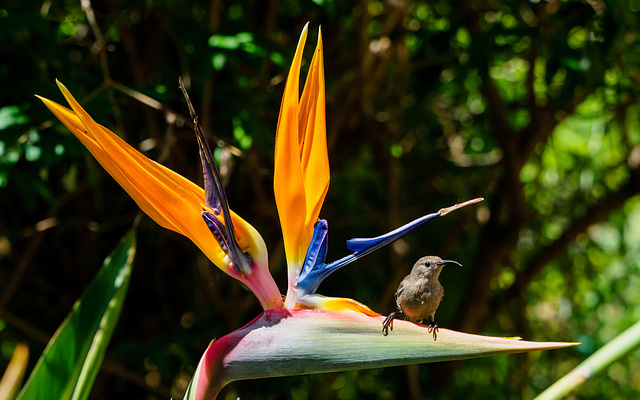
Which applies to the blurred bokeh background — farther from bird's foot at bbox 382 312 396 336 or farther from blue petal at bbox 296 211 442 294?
bird's foot at bbox 382 312 396 336

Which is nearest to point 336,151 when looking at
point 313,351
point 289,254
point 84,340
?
point 84,340

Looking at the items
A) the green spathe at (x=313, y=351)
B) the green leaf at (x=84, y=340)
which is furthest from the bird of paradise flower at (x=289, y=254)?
the green leaf at (x=84, y=340)

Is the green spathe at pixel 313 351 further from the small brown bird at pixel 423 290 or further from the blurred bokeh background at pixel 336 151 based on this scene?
the blurred bokeh background at pixel 336 151

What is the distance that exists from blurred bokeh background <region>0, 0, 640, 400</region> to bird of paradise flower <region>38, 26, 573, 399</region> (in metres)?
0.35

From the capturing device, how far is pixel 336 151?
1376 mm

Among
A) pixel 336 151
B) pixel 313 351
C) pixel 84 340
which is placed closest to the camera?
pixel 313 351

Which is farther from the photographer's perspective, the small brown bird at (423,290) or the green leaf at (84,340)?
the green leaf at (84,340)

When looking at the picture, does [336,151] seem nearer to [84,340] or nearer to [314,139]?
[84,340]

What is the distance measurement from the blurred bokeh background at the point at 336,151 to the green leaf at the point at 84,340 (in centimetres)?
19

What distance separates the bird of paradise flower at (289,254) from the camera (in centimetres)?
47

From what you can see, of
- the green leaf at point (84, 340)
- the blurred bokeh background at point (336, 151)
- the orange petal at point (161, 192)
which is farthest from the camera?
the blurred bokeh background at point (336, 151)

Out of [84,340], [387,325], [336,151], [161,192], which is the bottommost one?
[336,151]

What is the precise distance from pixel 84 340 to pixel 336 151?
0.72m

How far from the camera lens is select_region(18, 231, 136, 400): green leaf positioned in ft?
2.33
